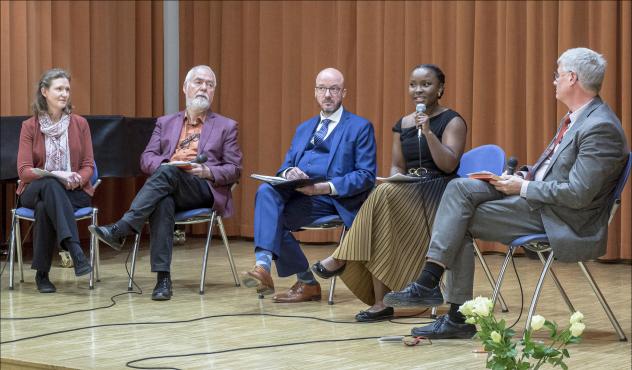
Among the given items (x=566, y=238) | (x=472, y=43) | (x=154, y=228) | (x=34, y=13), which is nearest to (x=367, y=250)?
(x=566, y=238)

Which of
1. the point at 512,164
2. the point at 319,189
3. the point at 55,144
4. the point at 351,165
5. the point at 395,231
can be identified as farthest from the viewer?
the point at 55,144

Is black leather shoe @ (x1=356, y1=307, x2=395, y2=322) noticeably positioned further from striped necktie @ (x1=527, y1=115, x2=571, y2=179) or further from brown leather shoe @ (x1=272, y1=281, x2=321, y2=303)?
striped necktie @ (x1=527, y1=115, x2=571, y2=179)

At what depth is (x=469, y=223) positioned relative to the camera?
157 inches

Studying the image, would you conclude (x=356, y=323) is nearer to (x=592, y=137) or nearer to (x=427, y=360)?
(x=427, y=360)

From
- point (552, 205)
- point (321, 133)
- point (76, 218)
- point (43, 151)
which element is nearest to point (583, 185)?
point (552, 205)

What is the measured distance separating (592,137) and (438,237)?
2.22ft

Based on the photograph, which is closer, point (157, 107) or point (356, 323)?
point (356, 323)

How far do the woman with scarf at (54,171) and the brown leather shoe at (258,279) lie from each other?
1.04 m

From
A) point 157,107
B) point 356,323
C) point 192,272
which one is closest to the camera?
point 356,323

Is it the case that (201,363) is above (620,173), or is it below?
below

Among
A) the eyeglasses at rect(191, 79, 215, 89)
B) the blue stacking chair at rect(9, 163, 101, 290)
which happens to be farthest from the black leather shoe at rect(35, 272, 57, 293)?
the eyeglasses at rect(191, 79, 215, 89)

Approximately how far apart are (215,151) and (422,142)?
55.1 inches

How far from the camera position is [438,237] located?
3934 mm

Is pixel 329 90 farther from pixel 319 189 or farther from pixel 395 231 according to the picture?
pixel 395 231
